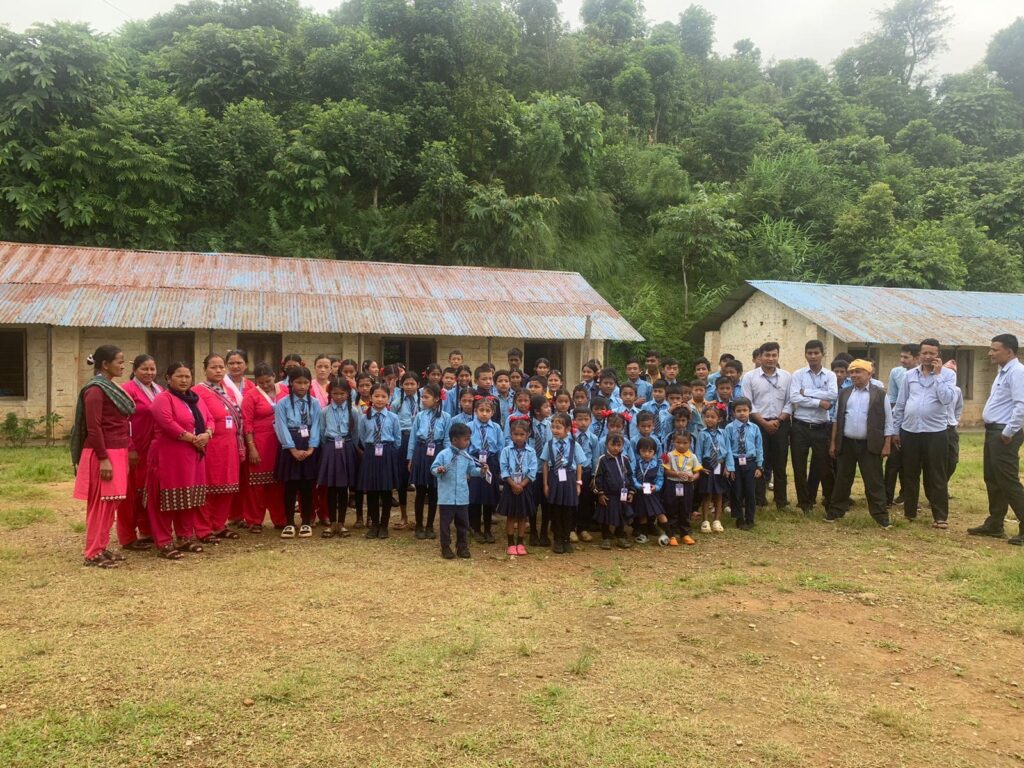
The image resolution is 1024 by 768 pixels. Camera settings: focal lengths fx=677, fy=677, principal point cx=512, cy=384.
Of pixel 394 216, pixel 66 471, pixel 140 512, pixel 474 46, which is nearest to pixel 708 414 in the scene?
pixel 140 512

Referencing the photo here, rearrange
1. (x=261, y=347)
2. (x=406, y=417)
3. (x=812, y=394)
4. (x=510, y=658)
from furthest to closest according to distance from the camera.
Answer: (x=261, y=347) → (x=812, y=394) → (x=406, y=417) → (x=510, y=658)

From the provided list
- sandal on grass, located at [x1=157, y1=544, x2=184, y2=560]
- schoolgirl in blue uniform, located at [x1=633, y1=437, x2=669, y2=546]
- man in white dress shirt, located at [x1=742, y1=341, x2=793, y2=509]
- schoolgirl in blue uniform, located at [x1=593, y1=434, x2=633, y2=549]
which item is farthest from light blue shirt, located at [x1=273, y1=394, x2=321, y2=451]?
man in white dress shirt, located at [x1=742, y1=341, x2=793, y2=509]

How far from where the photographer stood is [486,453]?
5.95m

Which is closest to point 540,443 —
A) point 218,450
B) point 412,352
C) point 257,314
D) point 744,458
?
point 744,458

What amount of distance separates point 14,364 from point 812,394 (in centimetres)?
1390

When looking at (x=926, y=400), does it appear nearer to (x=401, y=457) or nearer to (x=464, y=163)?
(x=401, y=457)

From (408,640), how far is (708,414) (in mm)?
3780

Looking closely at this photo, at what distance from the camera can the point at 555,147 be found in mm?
22516

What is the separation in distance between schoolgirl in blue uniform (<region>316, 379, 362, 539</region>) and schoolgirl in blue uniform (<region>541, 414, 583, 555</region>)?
176cm

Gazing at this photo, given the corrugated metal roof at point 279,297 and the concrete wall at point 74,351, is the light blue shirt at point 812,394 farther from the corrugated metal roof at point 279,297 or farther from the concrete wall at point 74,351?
the concrete wall at point 74,351

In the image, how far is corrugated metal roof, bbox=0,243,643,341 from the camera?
1258 cm

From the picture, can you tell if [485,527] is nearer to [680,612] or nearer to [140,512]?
[680,612]

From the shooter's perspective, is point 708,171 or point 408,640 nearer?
point 408,640

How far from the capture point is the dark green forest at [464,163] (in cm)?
1756
